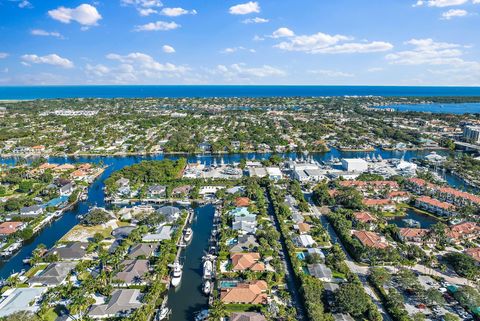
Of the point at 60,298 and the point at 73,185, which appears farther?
the point at 73,185

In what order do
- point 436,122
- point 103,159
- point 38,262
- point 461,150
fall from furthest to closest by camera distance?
point 436,122 → point 461,150 → point 103,159 → point 38,262

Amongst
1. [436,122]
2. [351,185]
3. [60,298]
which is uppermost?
[436,122]

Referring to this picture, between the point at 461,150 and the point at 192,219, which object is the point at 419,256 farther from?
the point at 461,150

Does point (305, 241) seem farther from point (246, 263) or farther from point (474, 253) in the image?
point (474, 253)

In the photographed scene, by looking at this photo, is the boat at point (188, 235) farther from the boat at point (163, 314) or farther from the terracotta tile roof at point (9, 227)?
the terracotta tile roof at point (9, 227)

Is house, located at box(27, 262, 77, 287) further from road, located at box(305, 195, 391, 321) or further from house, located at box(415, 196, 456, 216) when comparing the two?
house, located at box(415, 196, 456, 216)

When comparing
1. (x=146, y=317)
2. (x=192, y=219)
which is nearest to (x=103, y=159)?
(x=192, y=219)
